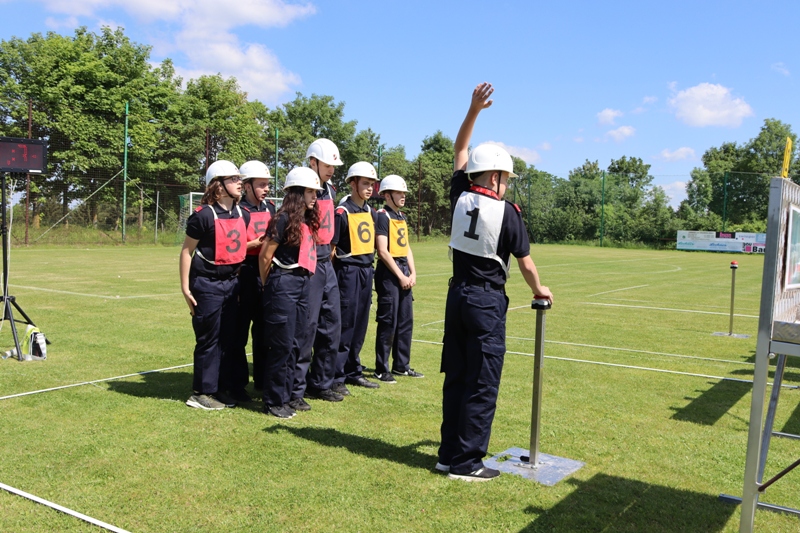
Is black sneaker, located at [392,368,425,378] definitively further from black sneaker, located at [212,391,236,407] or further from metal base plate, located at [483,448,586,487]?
metal base plate, located at [483,448,586,487]

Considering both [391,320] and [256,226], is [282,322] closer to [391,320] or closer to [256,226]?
[256,226]

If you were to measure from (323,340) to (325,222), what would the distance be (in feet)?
3.83

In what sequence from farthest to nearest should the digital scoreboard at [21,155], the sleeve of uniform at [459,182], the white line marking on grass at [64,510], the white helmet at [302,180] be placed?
the digital scoreboard at [21,155] → the white helmet at [302,180] → the sleeve of uniform at [459,182] → the white line marking on grass at [64,510]

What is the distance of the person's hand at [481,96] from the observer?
4676 mm

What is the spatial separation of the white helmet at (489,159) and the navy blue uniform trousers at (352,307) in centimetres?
281

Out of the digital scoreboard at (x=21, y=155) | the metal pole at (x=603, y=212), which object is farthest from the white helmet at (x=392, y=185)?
the metal pole at (x=603, y=212)

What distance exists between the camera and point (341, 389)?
22.6 feet

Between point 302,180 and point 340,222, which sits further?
point 340,222

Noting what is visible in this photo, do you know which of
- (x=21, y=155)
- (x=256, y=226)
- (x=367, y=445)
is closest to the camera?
(x=367, y=445)

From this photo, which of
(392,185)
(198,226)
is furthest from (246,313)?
(392,185)

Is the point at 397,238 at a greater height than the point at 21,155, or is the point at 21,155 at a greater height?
the point at 21,155

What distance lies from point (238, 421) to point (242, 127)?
43743mm

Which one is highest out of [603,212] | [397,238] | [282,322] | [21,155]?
[603,212]

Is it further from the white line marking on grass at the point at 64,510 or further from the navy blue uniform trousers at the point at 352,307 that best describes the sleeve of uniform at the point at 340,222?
the white line marking on grass at the point at 64,510
